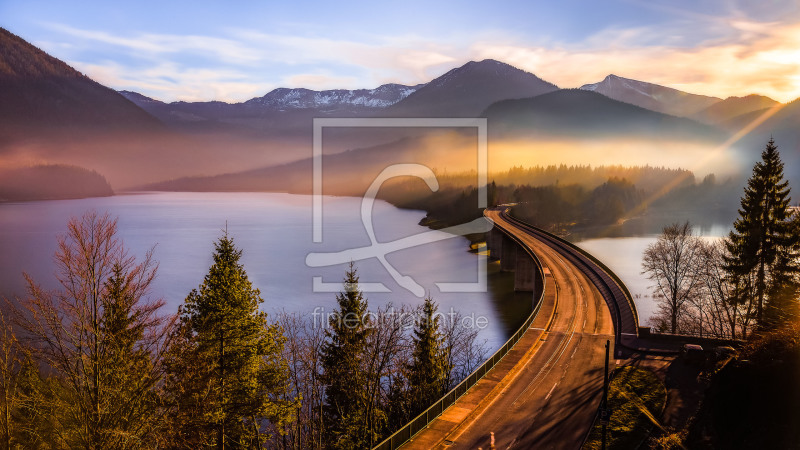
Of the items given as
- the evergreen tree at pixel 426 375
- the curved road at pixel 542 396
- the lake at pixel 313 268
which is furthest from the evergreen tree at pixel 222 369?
the lake at pixel 313 268

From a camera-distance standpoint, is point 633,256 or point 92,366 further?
point 633,256

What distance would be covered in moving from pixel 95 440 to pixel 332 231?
14132cm

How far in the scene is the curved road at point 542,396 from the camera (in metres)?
23.0

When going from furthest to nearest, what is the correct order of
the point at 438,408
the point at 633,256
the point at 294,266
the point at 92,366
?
the point at 633,256 < the point at 294,266 < the point at 438,408 < the point at 92,366

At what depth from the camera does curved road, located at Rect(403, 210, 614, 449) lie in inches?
907

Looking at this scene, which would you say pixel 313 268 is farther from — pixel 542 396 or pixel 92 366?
pixel 92 366

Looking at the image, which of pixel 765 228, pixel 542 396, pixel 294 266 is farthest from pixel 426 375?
pixel 294 266

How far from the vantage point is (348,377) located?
32.9 m

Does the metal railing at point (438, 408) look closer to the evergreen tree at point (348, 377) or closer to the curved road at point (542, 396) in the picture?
the curved road at point (542, 396)

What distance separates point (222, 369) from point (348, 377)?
11911 millimetres

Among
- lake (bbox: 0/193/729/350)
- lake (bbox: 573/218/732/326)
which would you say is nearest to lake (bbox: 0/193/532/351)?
lake (bbox: 0/193/729/350)

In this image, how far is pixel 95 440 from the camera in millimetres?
15773

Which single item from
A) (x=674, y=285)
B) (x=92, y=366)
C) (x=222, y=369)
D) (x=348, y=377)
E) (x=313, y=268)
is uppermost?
(x=92, y=366)

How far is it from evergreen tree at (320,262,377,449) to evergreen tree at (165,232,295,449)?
6432 mm
